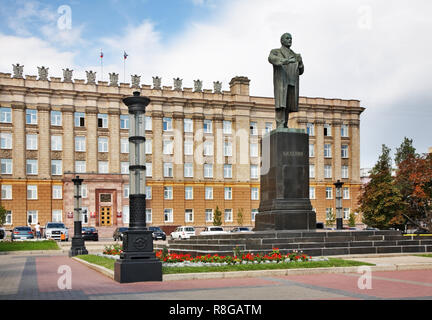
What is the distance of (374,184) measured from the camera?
47000mm

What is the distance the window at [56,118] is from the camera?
62.9 meters

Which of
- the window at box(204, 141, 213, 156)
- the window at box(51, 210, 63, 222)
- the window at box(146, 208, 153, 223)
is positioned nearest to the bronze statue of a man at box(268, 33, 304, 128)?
the window at box(146, 208, 153, 223)

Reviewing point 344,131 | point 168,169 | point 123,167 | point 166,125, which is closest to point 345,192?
point 344,131

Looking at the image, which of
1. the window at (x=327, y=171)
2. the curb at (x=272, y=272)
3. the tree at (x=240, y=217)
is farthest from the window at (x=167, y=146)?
the curb at (x=272, y=272)

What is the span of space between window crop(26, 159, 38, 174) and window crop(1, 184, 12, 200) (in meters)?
2.75

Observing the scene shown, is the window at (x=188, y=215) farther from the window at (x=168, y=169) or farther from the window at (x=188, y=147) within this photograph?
the window at (x=188, y=147)

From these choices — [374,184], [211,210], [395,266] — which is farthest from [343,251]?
[211,210]

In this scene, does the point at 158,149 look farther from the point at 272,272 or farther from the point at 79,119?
the point at 272,272

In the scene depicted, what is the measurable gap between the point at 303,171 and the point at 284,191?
1.18 meters

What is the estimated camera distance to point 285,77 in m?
22.7

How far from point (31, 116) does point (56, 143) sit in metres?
4.11
